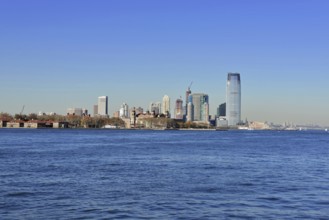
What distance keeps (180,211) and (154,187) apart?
757cm

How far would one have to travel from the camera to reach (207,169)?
42219 mm

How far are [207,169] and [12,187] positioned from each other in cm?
1780

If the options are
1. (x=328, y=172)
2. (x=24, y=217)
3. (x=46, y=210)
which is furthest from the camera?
(x=328, y=172)

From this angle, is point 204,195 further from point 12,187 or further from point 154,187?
point 12,187

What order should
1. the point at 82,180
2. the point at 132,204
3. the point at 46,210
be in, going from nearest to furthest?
the point at 46,210, the point at 132,204, the point at 82,180

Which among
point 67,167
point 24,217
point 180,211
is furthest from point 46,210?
point 67,167

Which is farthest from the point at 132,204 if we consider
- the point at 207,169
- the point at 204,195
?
the point at 207,169

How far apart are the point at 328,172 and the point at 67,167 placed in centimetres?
2224

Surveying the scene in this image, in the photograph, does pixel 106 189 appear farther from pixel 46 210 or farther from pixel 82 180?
pixel 46 210

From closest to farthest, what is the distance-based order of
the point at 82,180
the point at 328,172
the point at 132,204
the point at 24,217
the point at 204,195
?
1. the point at 24,217
2. the point at 132,204
3. the point at 204,195
4. the point at 82,180
5. the point at 328,172

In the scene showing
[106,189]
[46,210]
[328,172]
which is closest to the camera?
[46,210]

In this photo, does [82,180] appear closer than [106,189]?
No

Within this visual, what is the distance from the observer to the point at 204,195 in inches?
1066

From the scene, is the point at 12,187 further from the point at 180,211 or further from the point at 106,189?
the point at 180,211
